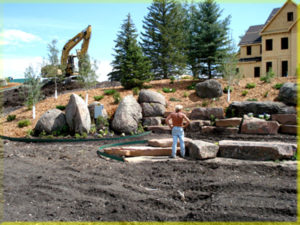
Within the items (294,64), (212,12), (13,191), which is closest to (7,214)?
(13,191)

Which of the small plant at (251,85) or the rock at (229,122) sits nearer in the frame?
the rock at (229,122)

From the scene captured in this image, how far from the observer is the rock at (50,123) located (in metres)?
12.0

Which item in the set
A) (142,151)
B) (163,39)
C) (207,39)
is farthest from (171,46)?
(142,151)

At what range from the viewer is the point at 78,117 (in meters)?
11.6

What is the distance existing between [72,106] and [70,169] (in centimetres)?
575

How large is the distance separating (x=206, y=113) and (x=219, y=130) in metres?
1.35

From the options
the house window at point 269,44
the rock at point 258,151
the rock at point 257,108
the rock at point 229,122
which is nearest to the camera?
the rock at point 258,151

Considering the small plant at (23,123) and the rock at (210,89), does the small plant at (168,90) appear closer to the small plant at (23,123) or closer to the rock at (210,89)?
the rock at (210,89)

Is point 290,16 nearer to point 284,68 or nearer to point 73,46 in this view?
point 284,68

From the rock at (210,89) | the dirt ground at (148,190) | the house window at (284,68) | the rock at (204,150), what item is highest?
the house window at (284,68)

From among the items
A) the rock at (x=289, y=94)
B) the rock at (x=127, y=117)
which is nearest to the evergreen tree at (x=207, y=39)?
the rock at (x=289, y=94)

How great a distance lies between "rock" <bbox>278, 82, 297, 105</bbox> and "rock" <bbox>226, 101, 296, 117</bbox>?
565 millimetres

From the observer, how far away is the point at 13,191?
4844mm

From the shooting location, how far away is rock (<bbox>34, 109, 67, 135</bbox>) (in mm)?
11969
